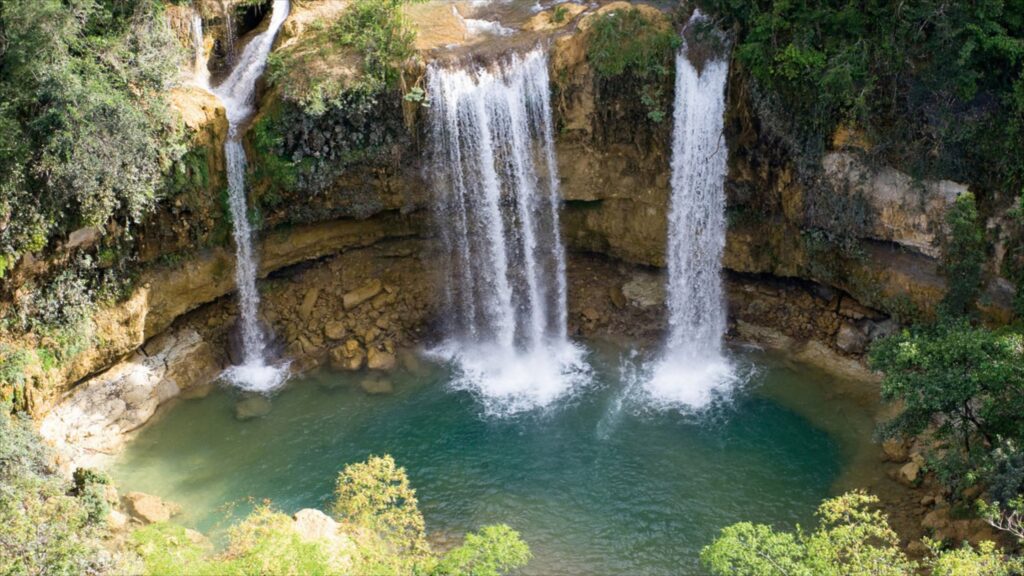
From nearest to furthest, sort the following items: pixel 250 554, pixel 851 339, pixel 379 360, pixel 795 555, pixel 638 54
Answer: pixel 250 554
pixel 795 555
pixel 638 54
pixel 851 339
pixel 379 360

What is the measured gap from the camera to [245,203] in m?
23.9

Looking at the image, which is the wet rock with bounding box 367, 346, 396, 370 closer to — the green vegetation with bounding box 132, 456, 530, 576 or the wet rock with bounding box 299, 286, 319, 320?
the wet rock with bounding box 299, 286, 319, 320

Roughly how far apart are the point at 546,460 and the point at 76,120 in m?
13.5

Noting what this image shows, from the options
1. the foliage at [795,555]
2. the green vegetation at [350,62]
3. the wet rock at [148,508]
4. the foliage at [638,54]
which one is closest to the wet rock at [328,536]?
the wet rock at [148,508]

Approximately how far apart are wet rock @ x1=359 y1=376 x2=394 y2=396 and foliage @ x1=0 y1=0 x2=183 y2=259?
24.3ft

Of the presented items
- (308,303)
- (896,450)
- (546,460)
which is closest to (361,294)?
(308,303)

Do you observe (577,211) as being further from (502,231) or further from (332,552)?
(332,552)

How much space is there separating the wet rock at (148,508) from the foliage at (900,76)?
57.8 ft

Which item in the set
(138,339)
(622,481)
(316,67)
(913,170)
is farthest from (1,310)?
(913,170)

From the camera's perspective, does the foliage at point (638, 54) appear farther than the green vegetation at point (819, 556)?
Yes

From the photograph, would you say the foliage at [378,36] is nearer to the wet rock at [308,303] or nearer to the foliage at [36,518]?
the wet rock at [308,303]

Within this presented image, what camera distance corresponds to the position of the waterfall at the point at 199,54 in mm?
24359

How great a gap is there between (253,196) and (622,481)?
1232cm

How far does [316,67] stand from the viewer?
2338 centimetres
